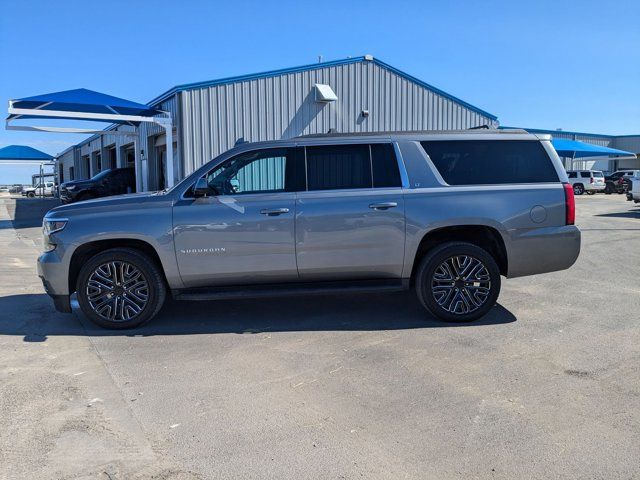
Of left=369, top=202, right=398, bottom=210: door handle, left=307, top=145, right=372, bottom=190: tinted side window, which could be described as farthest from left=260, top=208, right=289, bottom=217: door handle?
left=369, top=202, right=398, bottom=210: door handle

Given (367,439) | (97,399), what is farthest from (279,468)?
(97,399)

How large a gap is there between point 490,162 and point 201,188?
306cm

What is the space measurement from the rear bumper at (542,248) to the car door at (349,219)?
1211 millimetres

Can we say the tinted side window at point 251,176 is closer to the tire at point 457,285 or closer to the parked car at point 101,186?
the tire at point 457,285

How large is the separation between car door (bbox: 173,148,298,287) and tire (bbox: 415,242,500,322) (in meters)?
1.39

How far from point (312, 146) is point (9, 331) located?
371cm

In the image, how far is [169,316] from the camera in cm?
628

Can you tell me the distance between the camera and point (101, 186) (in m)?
21.5

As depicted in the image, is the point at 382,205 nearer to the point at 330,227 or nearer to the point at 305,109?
the point at 330,227

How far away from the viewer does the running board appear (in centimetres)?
562

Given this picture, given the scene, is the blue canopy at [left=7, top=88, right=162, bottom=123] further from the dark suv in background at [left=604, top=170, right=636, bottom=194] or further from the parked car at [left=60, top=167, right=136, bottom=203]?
the dark suv in background at [left=604, top=170, right=636, bottom=194]

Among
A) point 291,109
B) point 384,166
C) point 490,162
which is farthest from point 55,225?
point 291,109

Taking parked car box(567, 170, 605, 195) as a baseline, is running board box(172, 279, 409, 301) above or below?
below

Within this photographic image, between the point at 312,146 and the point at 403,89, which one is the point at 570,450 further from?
the point at 403,89
